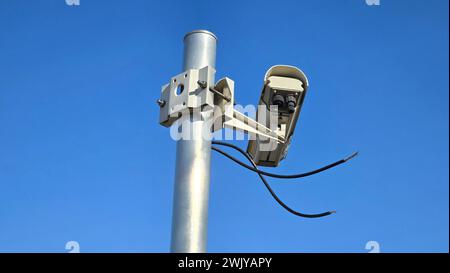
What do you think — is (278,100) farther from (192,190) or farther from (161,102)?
(192,190)

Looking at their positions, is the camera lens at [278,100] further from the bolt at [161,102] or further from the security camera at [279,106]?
the bolt at [161,102]

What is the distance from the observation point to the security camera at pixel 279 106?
274 centimetres

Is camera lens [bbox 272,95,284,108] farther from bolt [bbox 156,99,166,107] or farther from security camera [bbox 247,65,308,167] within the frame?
bolt [bbox 156,99,166,107]

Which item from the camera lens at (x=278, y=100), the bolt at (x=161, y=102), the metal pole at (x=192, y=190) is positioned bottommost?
the metal pole at (x=192, y=190)

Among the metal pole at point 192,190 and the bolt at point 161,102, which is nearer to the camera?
the metal pole at point 192,190

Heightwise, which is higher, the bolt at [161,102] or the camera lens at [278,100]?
the camera lens at [278,100]

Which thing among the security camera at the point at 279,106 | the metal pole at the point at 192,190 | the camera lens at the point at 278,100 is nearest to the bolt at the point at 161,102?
the metal pole at the point at 192,190

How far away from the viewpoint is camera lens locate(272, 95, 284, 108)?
274 cm

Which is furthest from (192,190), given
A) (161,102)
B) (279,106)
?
(279,106)

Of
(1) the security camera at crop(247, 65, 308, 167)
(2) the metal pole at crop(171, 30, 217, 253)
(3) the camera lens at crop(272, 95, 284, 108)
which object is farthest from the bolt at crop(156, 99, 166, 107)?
(3) the camera lens at crop(272, 95, 284, 108)

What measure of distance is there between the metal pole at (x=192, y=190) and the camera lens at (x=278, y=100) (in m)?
0.53
